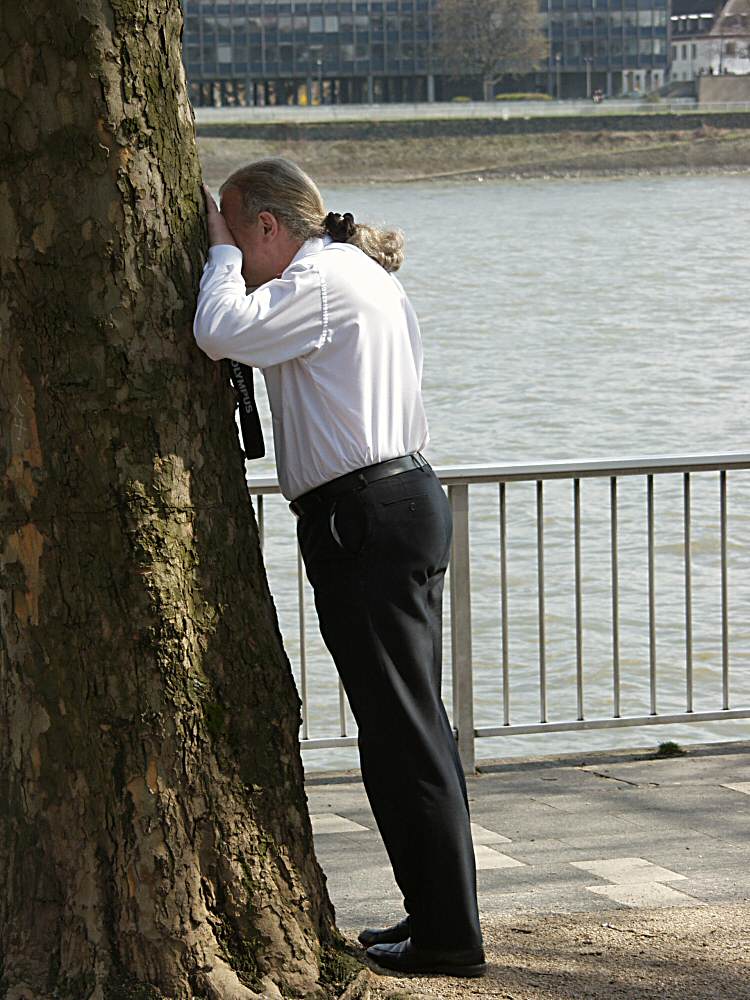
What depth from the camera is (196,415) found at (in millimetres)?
3010

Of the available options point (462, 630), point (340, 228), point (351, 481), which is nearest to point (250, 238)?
point (340, 228)

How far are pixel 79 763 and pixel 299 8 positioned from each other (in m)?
118

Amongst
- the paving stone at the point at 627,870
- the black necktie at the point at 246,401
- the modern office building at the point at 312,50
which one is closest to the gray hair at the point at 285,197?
the black necktie at the point at 246,401

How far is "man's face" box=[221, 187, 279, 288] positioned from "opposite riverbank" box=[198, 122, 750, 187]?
7273cm

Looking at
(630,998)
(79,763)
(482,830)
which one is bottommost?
(482,830)

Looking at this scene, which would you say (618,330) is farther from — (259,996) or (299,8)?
(299,8)

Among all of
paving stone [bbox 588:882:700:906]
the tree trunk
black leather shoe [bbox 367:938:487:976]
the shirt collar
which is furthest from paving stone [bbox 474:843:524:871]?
the shirt collar

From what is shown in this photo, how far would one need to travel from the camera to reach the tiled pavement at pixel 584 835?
405cm

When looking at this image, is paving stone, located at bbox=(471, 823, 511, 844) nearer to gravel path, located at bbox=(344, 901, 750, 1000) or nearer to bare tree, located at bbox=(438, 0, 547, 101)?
gravel path, located at bbox=(344, 901, 750, 1000)

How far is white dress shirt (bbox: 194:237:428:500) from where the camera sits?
302 cm

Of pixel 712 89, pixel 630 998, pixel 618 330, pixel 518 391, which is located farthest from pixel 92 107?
pixel 712 89

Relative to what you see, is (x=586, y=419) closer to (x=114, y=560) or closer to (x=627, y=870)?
(x=627, y=870)

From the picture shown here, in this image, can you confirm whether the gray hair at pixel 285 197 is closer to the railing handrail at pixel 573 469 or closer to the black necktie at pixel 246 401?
the black necktie at pixel 246 401

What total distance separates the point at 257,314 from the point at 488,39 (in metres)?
113
